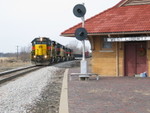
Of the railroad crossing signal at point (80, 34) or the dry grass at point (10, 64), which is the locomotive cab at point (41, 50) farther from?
the railroad crossing signal at point (80, 34)

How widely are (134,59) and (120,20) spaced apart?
102 inches

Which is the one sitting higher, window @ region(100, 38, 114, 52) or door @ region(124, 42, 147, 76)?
window @ region(100, 38, 114, 52)

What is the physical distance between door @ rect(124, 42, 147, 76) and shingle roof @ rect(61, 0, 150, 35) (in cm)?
134

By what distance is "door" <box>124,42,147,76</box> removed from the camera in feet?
57.8

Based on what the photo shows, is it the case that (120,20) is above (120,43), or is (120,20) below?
above

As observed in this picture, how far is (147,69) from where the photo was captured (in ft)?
56.2

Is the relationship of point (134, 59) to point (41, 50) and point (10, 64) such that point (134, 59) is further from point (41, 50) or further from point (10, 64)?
point (10, 64)

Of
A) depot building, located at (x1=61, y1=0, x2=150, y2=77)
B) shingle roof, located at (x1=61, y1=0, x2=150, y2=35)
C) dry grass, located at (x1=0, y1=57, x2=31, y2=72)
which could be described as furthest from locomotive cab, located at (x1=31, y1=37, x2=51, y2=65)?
depot building, located at (x1=61, y1=0, x2=150, y2=77)

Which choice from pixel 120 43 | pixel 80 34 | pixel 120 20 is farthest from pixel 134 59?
pixel 80 34

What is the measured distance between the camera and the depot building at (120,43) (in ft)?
55.7

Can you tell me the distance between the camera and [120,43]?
694 inches

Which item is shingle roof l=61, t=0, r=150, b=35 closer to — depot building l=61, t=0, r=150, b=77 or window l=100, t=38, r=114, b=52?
depot building l=61, t=0, r=150, b=77

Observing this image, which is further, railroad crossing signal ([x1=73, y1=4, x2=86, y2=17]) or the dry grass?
the dry grass

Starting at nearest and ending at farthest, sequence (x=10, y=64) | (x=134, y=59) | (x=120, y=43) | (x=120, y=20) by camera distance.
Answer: (x=120, y=43), (x=134, y=59), (x=120, y=20), (x=10, y=64)
